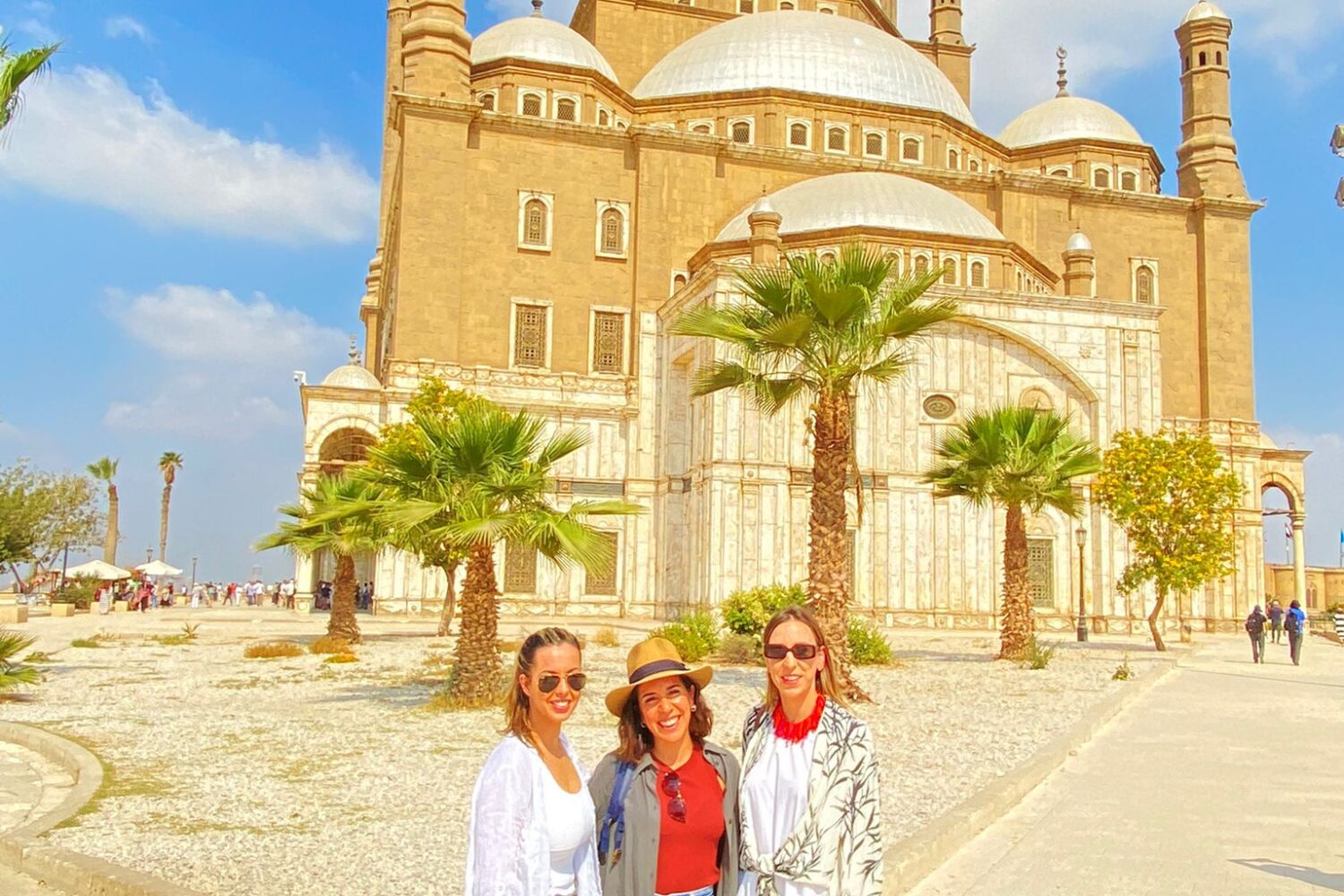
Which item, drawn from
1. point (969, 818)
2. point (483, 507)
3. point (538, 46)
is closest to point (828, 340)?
point (483, 507)

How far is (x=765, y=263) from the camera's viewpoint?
27625 mm

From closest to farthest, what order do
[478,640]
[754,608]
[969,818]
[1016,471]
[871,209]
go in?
[969,818], [478,640], [1016,471], [754,608], [871,209]

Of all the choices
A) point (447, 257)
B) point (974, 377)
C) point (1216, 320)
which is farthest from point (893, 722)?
point (1216, 320)

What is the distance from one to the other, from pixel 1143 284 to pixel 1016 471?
74.6 ft

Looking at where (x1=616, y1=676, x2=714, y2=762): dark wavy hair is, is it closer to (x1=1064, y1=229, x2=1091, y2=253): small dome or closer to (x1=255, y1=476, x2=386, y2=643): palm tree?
(x1=255, y1=476, x2=386, y2=643): palm tree

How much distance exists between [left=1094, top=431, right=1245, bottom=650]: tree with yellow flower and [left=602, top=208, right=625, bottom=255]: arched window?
53.7ft

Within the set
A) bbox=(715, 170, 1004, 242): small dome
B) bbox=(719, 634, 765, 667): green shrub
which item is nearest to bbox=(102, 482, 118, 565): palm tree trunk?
bbox=(715, 170, 1004, 242): small dome

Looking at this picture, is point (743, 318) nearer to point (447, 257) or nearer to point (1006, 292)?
point (1006, 292)

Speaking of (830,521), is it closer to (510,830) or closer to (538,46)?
(510,830)

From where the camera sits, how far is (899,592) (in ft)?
92.5

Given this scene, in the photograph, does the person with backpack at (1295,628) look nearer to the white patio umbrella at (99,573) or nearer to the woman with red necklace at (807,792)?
the woman with red necklace at (807,792)

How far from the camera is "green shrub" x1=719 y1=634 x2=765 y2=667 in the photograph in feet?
59.6

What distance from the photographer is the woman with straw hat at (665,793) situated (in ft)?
10.7

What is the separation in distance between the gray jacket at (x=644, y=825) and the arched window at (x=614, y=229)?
31393 mm
